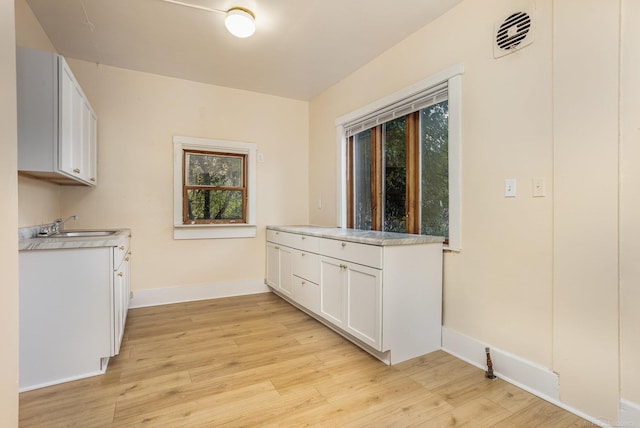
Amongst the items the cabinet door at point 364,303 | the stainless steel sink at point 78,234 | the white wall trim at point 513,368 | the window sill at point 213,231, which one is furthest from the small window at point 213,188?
the white wall trim at point 513,368

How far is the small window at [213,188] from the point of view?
3.63 meters

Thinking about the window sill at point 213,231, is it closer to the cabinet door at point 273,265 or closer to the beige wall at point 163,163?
the beige wall at point 163,163

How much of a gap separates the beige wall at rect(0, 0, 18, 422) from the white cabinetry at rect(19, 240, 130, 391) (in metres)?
0.99

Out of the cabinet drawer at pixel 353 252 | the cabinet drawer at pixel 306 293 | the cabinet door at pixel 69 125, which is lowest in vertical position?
the cabinet drawer at pixel 306 293

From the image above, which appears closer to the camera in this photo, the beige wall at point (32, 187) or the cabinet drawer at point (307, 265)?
the beige wall at point (32, 187)

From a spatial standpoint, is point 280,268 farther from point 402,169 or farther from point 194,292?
point 402,169

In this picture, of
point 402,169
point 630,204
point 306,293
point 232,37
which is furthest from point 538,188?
point 232,37

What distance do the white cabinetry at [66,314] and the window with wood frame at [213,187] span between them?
164 centimetres

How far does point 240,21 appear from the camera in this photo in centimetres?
231

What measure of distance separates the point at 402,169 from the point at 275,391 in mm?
2106

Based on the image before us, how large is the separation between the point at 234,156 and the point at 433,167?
2491 millimetres

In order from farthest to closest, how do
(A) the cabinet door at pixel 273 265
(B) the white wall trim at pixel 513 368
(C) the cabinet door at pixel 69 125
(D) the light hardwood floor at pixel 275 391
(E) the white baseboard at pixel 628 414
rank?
(A) the cabinet door at pixel 273 265, (C) the cabinet door at pixel 69 125, (B) the white wall trim at pixel 513 368, (D) the light hardwood floor at pixel 275 391, (E) the white baseboard at pixel 628 414

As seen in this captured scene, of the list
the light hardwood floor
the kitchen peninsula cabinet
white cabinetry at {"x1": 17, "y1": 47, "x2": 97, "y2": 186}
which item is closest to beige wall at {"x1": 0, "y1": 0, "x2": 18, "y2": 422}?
the light hardwood floor

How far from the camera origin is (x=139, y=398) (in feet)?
5.86
